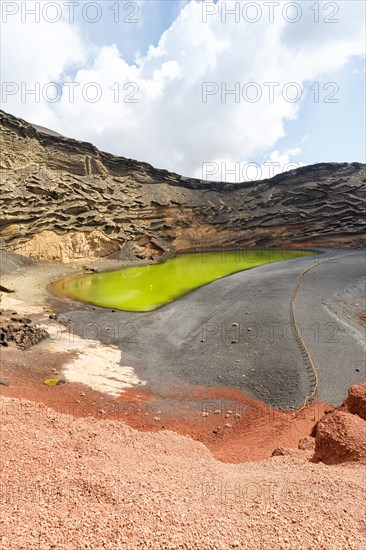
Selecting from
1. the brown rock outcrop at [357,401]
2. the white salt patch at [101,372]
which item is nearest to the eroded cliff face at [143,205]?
the white salt patch at [101,372]

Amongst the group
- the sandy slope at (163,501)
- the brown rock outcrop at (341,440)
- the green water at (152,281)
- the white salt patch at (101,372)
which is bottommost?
the white salt patch at (101,372)

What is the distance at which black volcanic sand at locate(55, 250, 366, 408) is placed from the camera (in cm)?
960

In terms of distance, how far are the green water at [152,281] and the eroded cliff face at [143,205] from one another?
6241 millimetres

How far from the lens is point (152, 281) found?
25.3 meters

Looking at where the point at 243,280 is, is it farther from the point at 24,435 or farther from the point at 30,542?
the point at 30,542

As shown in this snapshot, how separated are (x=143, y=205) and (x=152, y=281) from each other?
18.8 meters

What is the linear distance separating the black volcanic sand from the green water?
2.07 metres

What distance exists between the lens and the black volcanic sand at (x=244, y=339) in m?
9.60

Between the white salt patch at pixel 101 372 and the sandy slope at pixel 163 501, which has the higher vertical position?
the sandy slope at pixel 163 501

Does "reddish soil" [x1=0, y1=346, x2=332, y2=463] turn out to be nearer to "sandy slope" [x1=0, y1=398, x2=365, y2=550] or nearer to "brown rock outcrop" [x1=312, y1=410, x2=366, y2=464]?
"brown rock outcrop" [x1=312, y1=410, x2=366, y2=464]

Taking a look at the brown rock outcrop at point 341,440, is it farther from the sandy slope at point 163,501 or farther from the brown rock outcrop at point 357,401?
the brown rock outcrop at point 357,401

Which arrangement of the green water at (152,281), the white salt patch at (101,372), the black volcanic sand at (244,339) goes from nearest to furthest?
the white salt patch at (101,372), the black volcanic sand at (244,339), the green water at (152,281)

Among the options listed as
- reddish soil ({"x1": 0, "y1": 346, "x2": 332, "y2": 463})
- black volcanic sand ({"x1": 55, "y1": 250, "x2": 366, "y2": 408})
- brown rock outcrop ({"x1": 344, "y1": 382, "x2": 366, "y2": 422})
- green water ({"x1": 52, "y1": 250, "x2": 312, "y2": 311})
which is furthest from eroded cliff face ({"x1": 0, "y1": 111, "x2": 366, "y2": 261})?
brown rock outcrop ({"x1": 344, "y1": 382, "x2": 366, "y2": 422})

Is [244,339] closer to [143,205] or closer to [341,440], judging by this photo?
[341,440]
